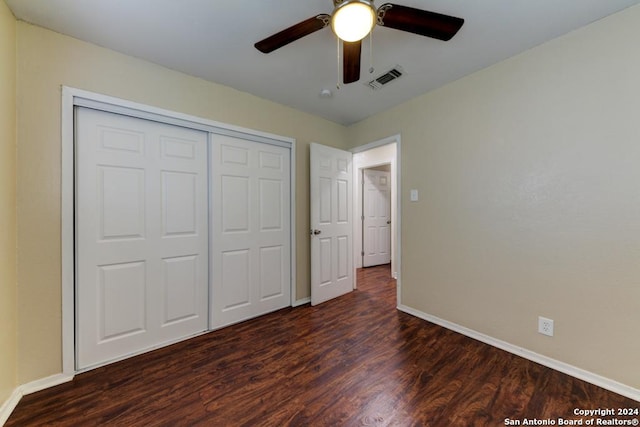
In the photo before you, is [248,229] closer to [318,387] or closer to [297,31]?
[318,387]

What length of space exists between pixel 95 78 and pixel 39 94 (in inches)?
13.5

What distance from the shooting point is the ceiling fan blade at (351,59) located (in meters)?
1.50

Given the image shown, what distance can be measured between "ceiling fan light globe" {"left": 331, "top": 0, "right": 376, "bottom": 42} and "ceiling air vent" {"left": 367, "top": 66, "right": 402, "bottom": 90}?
1048 mm

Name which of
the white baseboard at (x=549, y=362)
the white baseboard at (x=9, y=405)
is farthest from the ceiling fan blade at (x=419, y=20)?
the white baseboard at (x=9, y=405)

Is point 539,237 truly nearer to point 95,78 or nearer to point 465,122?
point 465,122

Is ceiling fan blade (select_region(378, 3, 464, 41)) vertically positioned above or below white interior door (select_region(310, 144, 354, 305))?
above

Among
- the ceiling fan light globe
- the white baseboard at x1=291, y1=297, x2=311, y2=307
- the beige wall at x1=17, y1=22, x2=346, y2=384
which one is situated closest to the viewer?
the ceiling fan light globe

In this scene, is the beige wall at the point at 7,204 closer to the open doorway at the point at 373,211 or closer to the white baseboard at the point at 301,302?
the white baseboard at the point at 301,302

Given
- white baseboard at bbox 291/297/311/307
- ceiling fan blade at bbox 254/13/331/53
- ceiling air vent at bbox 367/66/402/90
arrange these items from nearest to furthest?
ceiling fan blade at bbox 254/13/331/53 → ceiling air vent at bbox 367/66/402/90 → white baseboard at bbox 291/297/311/307

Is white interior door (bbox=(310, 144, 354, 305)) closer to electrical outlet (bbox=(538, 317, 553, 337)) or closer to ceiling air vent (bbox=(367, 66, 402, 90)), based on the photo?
ceiling air vent (bbox=(367, 66, 402, 90))

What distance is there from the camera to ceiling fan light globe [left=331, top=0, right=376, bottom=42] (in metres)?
1.19

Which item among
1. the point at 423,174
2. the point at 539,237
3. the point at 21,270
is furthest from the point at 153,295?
the point at 539,237

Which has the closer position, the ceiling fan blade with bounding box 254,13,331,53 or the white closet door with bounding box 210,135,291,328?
the ceiling fan blade with bounding box 254,13,331,53

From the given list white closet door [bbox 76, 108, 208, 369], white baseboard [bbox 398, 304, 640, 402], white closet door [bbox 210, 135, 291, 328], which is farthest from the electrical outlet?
white closet door [bbox 76, 108, 208, 369]
